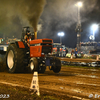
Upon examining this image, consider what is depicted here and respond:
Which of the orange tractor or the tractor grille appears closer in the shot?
the orange tractor

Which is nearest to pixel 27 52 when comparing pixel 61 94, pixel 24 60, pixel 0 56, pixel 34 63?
pixel 24 60

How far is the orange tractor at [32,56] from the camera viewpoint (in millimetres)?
10039

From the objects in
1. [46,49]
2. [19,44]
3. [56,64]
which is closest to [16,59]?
[19,44]

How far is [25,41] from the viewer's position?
11.2 metres

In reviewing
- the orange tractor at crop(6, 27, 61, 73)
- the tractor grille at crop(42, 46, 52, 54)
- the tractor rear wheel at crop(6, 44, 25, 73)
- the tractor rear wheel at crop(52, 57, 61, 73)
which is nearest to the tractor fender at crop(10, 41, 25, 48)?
the orange tractor at crop(6, 27, 61, 73)

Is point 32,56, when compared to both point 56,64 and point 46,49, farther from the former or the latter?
point 56,64

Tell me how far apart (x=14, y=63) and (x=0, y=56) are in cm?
258

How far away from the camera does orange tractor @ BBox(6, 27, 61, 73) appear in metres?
10.0

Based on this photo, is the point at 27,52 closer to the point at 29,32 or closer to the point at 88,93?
the point at 29,32

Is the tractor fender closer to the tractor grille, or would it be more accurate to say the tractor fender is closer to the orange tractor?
the orange tractor

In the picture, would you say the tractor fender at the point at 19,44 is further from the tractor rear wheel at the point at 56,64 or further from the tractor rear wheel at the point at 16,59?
the tractor rear wheel at the point at 56,64

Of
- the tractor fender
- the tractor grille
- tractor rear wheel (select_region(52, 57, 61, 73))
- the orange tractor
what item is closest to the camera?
the orange tractor

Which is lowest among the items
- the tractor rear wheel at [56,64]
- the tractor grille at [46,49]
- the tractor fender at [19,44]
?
the tractor rear wheel at [56,64]

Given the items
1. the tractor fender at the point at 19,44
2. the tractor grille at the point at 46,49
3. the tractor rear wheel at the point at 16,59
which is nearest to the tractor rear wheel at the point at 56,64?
the tractor grille at the point at 46,49
